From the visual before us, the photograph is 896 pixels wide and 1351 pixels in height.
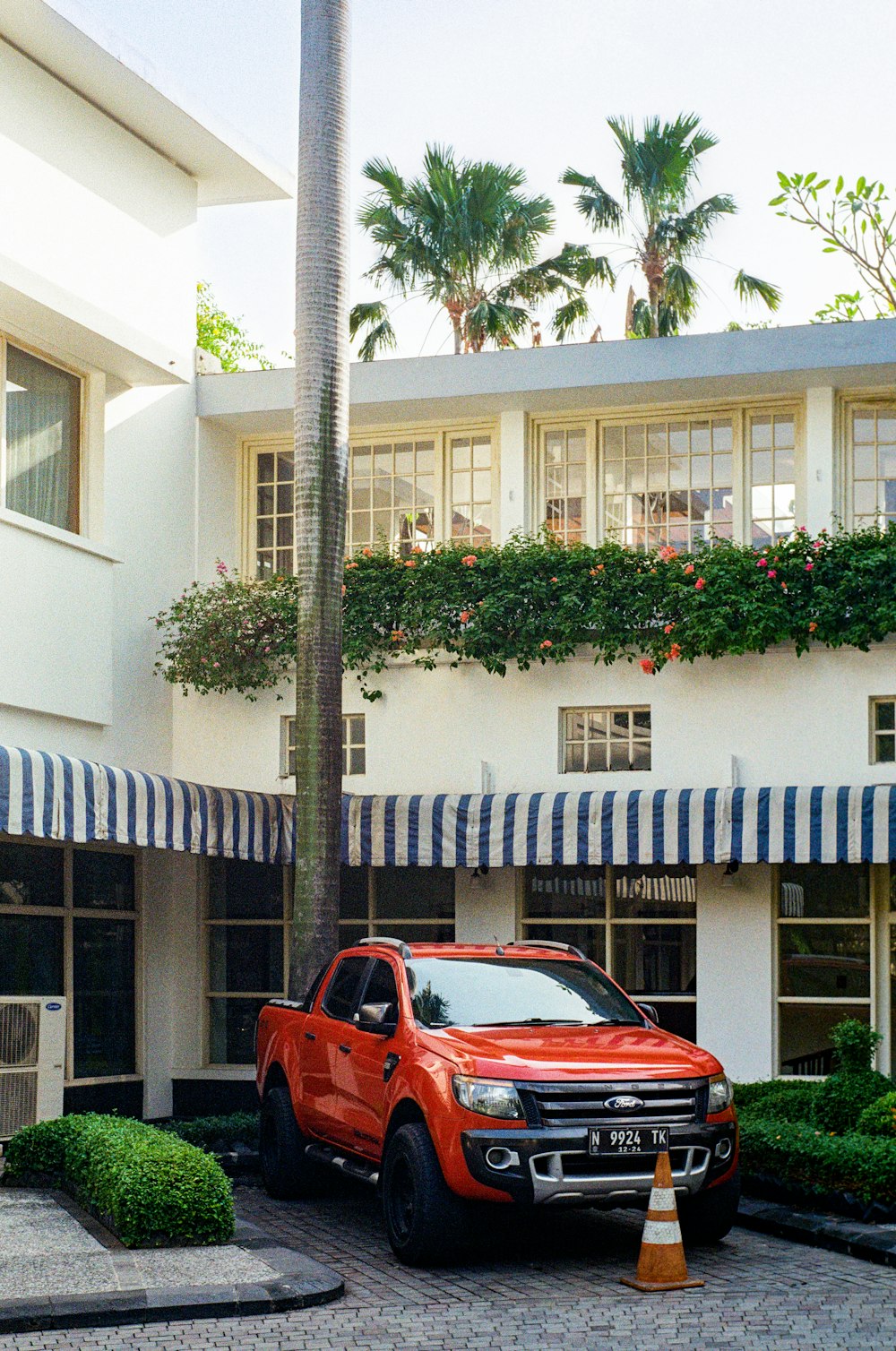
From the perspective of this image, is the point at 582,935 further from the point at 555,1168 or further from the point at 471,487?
the point at 555,1168

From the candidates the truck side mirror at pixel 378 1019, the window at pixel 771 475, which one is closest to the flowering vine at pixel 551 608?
the window at pixel 771 475

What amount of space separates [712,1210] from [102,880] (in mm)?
8497

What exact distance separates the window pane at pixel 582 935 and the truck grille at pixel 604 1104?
6.89m

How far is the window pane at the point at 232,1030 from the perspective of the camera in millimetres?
17562

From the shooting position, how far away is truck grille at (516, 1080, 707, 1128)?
9.30 meters

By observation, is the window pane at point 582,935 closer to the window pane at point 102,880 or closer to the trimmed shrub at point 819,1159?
the window pane at point 102,880

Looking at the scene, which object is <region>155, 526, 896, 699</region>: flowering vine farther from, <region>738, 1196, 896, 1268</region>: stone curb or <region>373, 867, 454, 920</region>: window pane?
<region>738, 1196, 896, 1268</region>: stone curb

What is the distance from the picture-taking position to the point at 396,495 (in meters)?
18.3

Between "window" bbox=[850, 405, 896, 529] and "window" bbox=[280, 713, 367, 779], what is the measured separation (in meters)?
5.31

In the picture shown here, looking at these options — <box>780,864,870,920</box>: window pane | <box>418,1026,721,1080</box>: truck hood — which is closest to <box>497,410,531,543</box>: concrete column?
<box>780,864,870,920</box>: window pane

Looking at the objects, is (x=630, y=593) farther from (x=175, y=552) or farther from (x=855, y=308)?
(x=855, y=308)

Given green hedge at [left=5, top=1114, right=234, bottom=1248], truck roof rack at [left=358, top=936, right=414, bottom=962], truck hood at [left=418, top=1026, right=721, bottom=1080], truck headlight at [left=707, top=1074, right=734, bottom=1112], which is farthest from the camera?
truck roof rack at [left=358, top=936, right=414, bottom=962]

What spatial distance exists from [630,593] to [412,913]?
4076 mm

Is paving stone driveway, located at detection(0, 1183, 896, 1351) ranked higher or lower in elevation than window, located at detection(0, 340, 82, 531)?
lower
